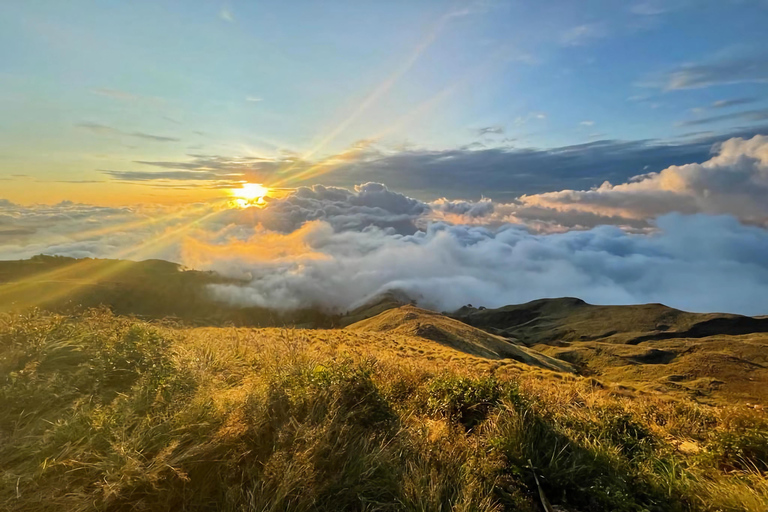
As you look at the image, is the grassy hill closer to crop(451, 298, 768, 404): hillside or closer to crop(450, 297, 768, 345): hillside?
crop(451, 298, 768, 404): hillside

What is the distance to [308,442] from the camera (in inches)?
191

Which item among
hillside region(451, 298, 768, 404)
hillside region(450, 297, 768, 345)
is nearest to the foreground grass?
hillside region(451, 298, 768, 404)

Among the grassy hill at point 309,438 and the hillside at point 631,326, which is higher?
the grassy hill at point 309,438

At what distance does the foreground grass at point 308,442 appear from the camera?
4188mm

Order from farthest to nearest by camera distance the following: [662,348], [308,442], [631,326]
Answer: [631,326] → [662,348] → [308,442]

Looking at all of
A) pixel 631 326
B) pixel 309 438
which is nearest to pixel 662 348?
pixel 631 326

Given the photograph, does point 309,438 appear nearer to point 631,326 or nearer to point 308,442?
point 308,442

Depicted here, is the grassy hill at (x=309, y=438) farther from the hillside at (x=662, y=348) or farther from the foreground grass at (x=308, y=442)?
the hillside at (x=662, y=348)

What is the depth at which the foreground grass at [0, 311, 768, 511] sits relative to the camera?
4.19m

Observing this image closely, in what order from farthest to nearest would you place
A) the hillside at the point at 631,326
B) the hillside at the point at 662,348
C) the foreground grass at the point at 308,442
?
the hillside at the point at 631,326 → the hillside at the point at 662,348 → the foreground grass at the point at 308,442

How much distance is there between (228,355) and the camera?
8.62m

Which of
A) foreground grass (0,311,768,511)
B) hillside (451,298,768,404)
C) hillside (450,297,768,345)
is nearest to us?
foreground grass (0,311,768,511)

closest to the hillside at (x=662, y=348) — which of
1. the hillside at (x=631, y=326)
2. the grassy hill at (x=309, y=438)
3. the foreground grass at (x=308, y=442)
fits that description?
the hillside at (x=631, y=326)

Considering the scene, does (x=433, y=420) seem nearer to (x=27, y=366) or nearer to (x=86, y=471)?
(x=86, y=471)
